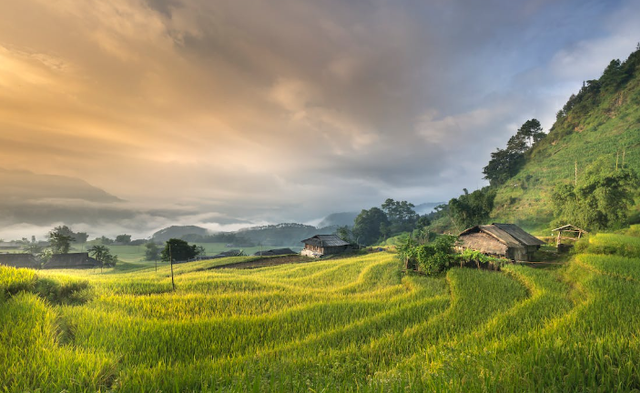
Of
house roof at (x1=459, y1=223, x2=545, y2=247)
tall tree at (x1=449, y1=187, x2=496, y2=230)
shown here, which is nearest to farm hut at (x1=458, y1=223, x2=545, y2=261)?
house roof at (x1=459, y1=223, x2=545, y2=247)

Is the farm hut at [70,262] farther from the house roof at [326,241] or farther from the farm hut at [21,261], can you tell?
the house roof at [326,241]

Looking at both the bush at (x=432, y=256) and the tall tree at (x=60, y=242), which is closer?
the bush at (x=432, y=256)

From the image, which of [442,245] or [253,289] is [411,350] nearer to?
[253,289]

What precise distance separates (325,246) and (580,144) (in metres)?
70.0

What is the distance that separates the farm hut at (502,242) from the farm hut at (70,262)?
69.7 m

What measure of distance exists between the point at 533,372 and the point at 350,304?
282 inches

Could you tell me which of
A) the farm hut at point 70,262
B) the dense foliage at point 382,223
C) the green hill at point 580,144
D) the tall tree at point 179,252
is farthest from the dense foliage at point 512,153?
the farm hut at point 70,262

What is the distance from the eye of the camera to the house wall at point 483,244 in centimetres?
2467

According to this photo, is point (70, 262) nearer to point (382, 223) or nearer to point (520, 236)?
point (520, 236)

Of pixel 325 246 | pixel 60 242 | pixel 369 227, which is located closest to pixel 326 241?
pixel 325 246

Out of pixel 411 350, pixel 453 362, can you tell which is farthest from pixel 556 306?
pixel 453 362

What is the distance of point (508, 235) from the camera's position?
25609 mm

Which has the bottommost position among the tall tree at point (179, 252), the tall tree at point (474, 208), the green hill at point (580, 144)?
the tall tree at point (179, 252)

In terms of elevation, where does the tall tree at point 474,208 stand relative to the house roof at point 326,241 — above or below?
above
